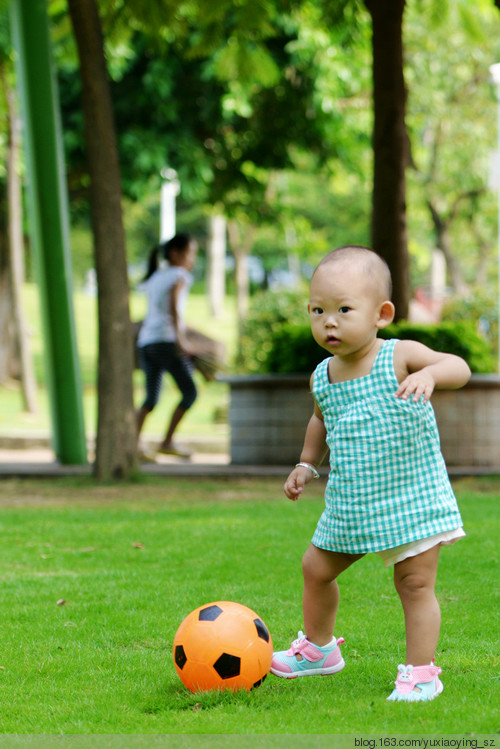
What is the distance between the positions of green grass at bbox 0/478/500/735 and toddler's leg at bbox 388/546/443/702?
3.0 inches

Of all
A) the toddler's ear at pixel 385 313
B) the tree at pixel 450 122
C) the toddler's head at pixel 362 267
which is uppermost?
the tree at pixel 450 122

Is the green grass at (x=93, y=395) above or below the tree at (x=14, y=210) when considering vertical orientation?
below

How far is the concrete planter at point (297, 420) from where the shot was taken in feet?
33.5

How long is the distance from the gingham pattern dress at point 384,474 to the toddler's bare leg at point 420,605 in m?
0.10

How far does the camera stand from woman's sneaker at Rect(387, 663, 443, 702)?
A: 3188mm

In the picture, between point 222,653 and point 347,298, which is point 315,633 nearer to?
point 222,653

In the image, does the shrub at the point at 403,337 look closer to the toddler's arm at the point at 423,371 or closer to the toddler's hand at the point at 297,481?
the toddler's hand at the point at 297,481

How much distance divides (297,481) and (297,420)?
6.99 m

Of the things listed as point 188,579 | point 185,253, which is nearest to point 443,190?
point 185,253

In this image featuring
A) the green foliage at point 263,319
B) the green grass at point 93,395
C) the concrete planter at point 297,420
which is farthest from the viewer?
the green foliage at point 263,319

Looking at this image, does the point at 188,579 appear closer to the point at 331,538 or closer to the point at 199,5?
the point at 331,538

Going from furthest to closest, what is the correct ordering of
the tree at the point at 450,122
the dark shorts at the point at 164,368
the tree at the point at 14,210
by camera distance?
the tree at the point at 450,122 < the tree at the point at 14,210 < the dark shorts at the point at 164,368

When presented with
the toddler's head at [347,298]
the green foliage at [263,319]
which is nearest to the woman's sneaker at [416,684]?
the toddler's head at [347,298]

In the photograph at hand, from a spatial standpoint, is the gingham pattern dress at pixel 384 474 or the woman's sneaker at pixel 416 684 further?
the gingham pattern dress at pixel 384 474
